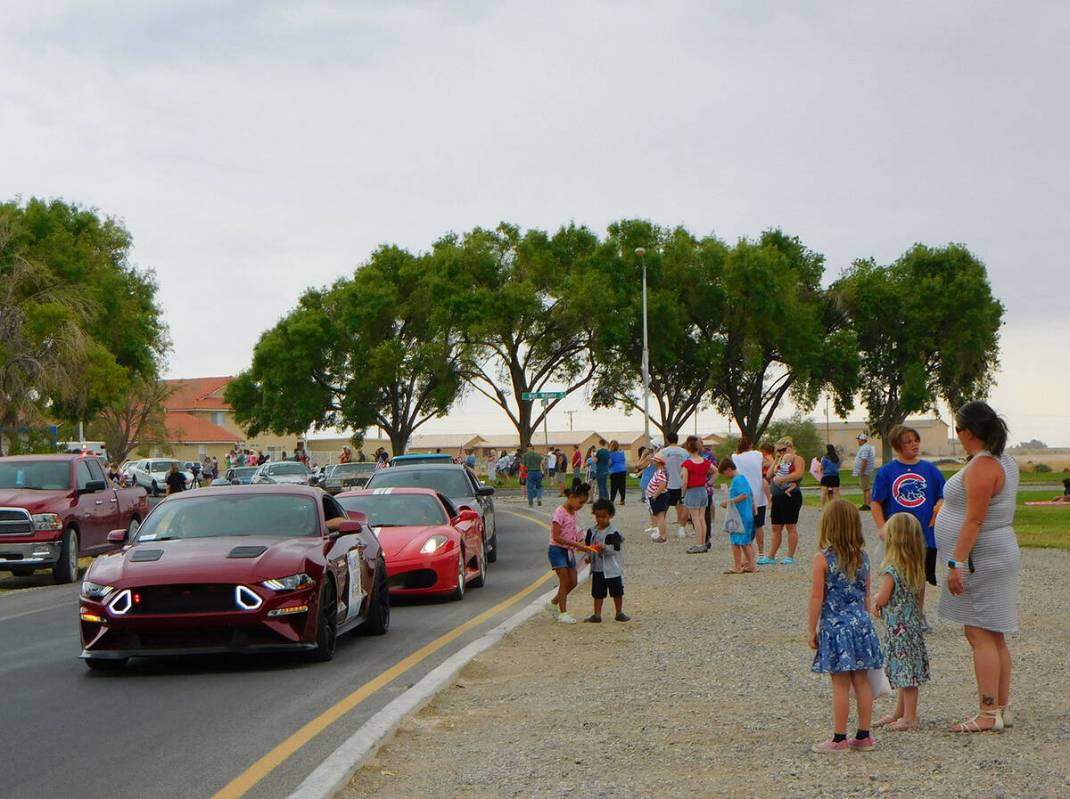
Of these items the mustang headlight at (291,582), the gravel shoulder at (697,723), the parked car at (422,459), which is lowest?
the gravel shoulder at (697,723)

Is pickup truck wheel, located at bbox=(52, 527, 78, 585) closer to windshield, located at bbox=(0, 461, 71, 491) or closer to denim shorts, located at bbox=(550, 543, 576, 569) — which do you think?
windshield, located at bbox=(0, 461, 71, 491)

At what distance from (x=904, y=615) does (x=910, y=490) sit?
135 inches

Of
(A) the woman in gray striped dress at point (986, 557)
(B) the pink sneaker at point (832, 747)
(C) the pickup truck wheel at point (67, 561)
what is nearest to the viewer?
(B) the pink sneaker at point (832, 747)

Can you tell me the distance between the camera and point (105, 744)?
8180mm

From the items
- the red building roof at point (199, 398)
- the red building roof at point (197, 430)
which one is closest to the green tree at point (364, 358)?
the red building roof at point (197, 430)

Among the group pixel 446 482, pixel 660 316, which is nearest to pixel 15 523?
pixel 446 482

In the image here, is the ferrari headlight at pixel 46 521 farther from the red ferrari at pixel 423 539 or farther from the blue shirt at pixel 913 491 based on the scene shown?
the blue shirt at pixel 913 491

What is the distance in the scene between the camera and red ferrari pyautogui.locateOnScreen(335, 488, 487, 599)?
1609 cm

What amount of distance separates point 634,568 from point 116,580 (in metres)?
10.7

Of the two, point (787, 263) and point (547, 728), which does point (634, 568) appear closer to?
point (547, 728)

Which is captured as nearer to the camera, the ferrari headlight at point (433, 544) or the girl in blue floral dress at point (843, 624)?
the girl in blue floral dress at point (843, 624)

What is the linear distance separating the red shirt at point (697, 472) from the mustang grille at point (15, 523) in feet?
31.3

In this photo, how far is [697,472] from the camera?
73.4 ft

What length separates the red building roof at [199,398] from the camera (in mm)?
144625
